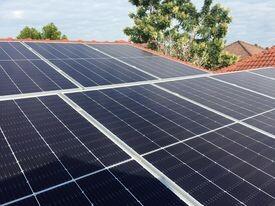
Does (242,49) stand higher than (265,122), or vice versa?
(265,122)

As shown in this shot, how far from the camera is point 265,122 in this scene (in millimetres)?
11781

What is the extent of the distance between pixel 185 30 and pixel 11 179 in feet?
106

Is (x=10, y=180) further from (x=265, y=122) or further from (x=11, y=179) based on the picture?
(x=265, y=122)

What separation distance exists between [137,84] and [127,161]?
6.43m

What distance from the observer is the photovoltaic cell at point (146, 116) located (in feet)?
31.0

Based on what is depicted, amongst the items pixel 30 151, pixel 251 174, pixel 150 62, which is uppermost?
pixel 150 62

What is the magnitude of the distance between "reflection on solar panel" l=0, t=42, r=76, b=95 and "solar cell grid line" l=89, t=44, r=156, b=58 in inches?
198

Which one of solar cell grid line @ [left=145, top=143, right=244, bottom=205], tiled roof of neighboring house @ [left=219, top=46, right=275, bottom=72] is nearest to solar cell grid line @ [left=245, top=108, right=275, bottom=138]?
solar cell grid line @ [left=145, top=143, right=244, bottom=205]

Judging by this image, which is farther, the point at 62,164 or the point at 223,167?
the point at 223,167

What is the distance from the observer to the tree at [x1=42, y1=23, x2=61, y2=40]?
59.4 m

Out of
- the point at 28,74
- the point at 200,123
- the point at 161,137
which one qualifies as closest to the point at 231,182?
the point at 161,137

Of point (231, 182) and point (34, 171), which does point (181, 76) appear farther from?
point (34, 171)

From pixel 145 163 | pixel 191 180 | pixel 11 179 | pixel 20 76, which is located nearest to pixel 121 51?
pixel 20 76

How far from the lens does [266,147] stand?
32.4 ft
